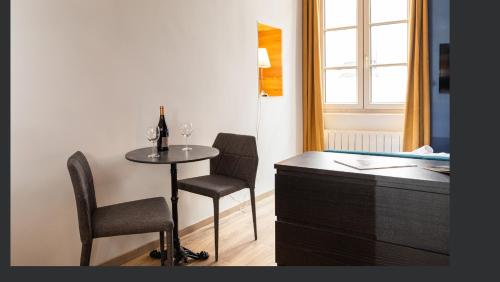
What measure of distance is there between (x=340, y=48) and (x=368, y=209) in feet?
13.9

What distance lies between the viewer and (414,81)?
4938mm

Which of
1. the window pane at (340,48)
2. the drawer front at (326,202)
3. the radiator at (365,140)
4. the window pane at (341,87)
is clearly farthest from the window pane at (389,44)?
the drawer front at (326,202)

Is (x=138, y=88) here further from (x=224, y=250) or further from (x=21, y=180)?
(x=224, y=250)

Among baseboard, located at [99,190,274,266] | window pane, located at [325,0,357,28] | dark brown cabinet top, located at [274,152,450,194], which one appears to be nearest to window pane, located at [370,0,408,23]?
window pane, located at [325,0,357,28]

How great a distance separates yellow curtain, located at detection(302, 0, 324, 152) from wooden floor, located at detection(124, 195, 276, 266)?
1811 mm

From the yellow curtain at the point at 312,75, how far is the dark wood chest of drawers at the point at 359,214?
338cm

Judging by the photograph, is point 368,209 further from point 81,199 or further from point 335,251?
point 81,199

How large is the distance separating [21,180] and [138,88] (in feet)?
3.54

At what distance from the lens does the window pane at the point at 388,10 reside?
520 cm

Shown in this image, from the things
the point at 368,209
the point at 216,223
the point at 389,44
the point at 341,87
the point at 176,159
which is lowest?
the point at 216,223

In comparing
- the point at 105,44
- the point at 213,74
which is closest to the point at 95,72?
the point at 105,44

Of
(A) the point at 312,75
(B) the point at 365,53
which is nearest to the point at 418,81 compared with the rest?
(B) the point at 365,53

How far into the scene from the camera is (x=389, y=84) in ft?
17.6

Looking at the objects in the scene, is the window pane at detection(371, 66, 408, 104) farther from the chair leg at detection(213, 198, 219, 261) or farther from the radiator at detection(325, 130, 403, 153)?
the chair leg at detection(213, 198, 219, 261)
